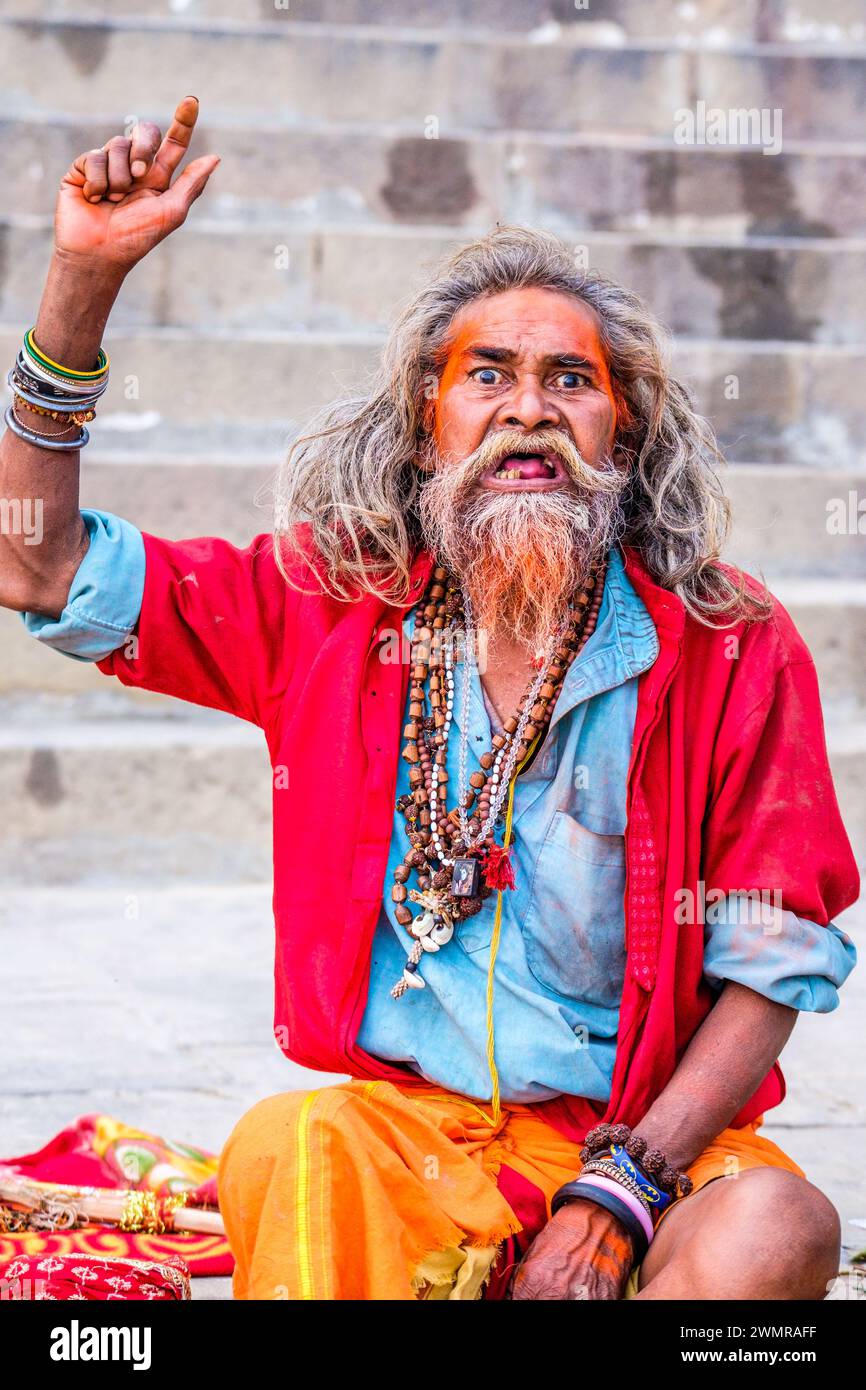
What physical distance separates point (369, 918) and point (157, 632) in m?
0.59

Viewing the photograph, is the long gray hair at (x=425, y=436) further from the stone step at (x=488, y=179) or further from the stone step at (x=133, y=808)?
the stone step at (x=488, y=179)

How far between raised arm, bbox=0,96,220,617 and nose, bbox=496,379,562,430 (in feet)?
2.04

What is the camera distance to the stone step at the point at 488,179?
804cm

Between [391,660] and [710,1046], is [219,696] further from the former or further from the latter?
[710,1046]

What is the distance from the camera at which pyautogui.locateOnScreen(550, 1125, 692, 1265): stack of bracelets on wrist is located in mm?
2547

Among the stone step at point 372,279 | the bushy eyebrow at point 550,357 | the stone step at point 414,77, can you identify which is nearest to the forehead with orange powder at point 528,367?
the bushy eyebrow at point 550,357

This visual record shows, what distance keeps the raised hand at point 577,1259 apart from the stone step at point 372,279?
19.3ft

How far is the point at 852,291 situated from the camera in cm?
819

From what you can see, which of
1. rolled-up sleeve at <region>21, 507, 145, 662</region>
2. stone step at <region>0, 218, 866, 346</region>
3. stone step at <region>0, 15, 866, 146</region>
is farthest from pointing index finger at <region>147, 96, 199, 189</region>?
stone step at <region>0, 15, 866, 146</region>

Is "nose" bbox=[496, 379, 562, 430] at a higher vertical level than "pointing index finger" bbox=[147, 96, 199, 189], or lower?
lower

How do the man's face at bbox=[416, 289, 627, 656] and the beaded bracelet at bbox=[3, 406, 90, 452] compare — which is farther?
the man's face at bbox=[416, 289, 627, 656]

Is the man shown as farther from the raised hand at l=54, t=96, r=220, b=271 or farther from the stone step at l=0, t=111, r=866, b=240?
the stone step at l=0, t=111, r=866, b=240

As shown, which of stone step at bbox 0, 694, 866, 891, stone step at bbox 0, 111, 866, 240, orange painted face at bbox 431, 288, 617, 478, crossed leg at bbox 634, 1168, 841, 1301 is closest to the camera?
crossed leg at bbox 634, 1168, 841, 1301
